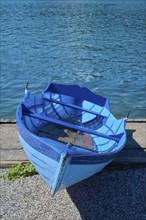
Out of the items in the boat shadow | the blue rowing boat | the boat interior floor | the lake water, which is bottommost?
the lake water

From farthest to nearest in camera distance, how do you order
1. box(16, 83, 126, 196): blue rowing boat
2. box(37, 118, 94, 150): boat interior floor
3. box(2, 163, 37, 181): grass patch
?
1. box(37, 118, 94, 150): boat interior floor
2. box(2, 163, 37, 181): grass patch
3. box(16, 83, 126, 196): blue rowing boat

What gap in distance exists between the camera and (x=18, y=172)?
932 cm

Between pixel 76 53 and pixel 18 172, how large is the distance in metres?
19.5

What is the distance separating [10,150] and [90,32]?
27415 mm

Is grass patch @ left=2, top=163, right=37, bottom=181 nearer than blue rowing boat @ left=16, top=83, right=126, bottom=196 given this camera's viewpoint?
No

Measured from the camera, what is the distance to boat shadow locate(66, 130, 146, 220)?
8328mm

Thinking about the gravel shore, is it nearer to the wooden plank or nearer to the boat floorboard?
the wooden plank

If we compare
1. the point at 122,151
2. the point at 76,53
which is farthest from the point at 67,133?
the point at 76,53

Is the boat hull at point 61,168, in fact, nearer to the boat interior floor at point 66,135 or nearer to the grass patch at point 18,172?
the grass patch at point 18,172

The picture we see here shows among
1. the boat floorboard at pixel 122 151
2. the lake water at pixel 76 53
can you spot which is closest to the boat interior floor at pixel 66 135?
the boat floorboard at pixel 122 151

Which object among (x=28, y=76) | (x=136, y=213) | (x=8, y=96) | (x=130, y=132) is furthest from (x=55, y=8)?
(x=136, y=213)

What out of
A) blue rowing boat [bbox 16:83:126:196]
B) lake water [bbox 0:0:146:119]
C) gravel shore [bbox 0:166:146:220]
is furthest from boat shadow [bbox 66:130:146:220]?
lake water [bbox 0:0:146:119]

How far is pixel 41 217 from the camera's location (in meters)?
8.07

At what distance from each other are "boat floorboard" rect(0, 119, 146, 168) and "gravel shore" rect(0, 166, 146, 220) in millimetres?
361
